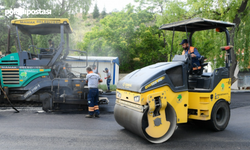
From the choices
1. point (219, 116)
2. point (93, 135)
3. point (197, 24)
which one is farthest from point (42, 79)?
point (219, 116)

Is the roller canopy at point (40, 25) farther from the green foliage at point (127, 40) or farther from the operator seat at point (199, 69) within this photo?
the green foliage at point (127, 40)

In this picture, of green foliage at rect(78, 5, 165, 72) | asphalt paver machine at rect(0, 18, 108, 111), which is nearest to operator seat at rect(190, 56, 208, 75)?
asphalt paver machine at rect(0, 18, 108, 111)

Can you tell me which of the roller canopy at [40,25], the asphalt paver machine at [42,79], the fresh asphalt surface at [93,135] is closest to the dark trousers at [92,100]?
the fresh asphalt surface at [93,135]

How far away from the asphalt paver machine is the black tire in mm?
3746

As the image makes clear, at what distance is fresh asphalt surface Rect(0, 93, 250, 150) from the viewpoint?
4.31 metres

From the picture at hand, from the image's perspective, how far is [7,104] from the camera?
28.8 ft

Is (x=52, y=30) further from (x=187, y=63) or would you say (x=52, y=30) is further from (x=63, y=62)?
(x=187, y=63)

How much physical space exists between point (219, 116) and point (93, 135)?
3.10 m

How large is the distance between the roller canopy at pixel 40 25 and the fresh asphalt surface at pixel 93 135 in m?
3.20

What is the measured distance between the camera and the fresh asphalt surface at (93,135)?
14.1ft

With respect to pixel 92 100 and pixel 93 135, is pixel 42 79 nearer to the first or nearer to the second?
pixel 92 100

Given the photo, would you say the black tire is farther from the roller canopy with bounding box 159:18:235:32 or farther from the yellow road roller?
the roller canopy with bounding box 159:18:235:32

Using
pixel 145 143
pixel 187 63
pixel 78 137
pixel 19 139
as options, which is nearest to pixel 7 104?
pixel 19 139

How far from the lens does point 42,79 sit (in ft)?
25.6
